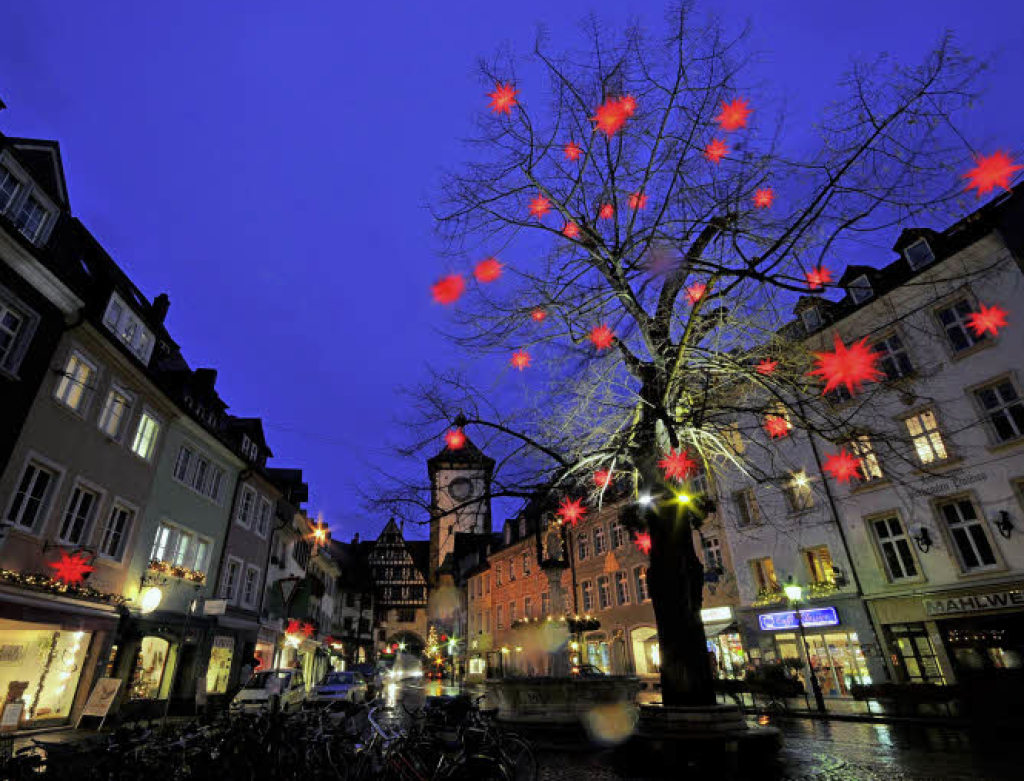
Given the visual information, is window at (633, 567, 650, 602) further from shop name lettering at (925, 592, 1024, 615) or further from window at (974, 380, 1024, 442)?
window at (974, 380, 1024, 442)

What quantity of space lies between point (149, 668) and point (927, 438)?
90.9 feet

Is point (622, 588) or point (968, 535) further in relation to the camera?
point (622, 588)

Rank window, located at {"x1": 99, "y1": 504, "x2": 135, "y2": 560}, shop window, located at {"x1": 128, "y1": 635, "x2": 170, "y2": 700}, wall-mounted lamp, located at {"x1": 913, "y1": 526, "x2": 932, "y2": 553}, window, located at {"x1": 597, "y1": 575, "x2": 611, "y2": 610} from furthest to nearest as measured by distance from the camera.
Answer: window, located at {"x1": 597, "y1": 575, "x2": 611, "y2": 610}, wall-mounted lamp, located at {"x1": 913, "y1": 526, "x2": 932, "y2": 553}, shop window, located at {"x1": 128, "y1": 635, "x2": 170, "y2": 700}, window, located at {"x1": 99, "y1": 504, "x2": 135, "y2": 560}

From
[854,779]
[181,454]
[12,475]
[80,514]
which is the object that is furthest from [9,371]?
[854,779]

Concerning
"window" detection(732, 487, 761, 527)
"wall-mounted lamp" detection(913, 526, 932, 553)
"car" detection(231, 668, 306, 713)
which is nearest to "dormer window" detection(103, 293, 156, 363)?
"car" detection(231, 668, 306, 713)

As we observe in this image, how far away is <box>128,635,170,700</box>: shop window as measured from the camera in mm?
16859

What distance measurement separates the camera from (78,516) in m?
14.9

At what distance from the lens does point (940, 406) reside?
1869 cm

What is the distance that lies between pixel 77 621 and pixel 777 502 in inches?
991

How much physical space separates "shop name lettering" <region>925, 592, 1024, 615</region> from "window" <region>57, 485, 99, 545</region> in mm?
26124

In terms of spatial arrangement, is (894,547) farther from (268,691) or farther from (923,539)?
(268,691)

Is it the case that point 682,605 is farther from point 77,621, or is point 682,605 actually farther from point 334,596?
point 334,596

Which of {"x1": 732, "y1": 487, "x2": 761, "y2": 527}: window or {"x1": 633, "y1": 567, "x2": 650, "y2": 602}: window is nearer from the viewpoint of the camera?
{"x1": 732, "y1": 487, "x2": 761, "y2": 527}: window

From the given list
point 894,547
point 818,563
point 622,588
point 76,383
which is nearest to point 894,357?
point 894,547
